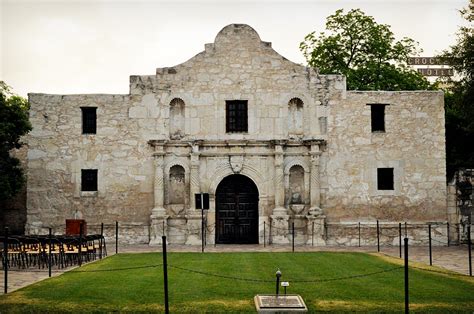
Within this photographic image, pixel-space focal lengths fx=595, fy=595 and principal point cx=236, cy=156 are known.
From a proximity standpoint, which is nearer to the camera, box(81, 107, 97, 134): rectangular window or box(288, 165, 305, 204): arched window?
box(288, 165, 305, 204): arched window

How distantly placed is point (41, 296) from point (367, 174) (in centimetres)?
1646

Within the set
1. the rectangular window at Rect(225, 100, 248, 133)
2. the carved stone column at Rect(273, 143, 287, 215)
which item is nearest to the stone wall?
the carved stone column at Rect(273, 143, 287, 215)

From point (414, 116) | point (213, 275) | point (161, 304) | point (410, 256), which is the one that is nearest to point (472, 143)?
point (414, 116)

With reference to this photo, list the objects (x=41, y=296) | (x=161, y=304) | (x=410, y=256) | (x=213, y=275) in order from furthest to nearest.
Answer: (x=410, y=256) → (x=213, y=275) → (x=41, y=296) → (x=161, y=304)

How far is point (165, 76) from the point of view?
26141 mm

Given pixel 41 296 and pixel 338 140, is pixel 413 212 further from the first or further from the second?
pixel 41 296

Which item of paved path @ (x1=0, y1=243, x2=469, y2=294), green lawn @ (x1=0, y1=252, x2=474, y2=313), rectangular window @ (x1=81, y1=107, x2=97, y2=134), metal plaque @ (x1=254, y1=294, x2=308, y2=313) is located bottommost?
paved path @ (x1=0, y1=243, x2=469, y2=294)

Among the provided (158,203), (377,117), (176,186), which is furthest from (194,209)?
(377,117)

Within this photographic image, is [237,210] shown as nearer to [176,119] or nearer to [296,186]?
[296,186]

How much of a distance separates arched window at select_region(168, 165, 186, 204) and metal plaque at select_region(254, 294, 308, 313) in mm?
13965

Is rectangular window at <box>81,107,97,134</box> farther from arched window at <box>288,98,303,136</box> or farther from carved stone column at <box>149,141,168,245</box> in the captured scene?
arched window at <box>288,98,303,136</box>

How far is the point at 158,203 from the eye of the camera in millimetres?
25516

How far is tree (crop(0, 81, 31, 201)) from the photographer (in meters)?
23.4

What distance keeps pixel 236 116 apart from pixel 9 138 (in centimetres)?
944
